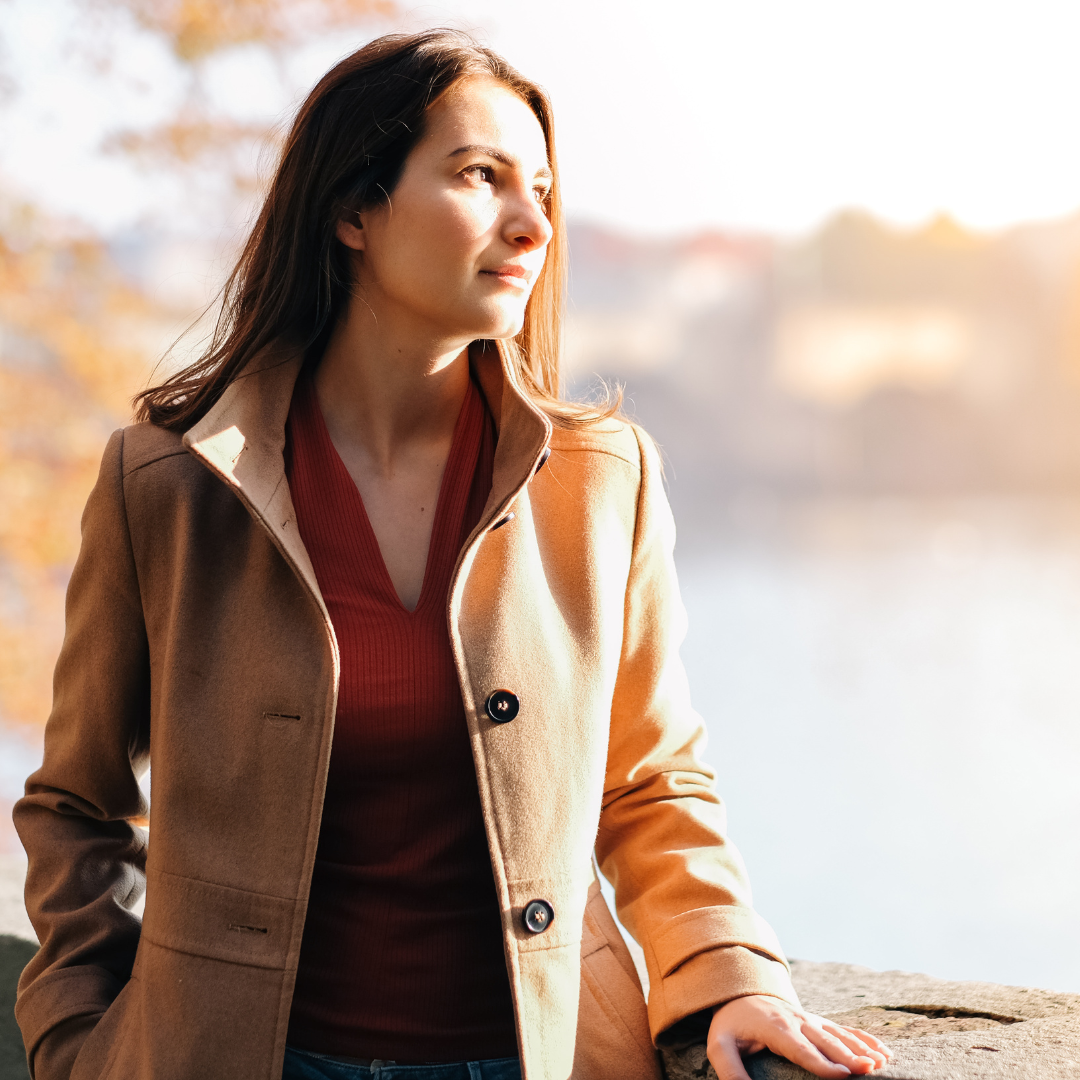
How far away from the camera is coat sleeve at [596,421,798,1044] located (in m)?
1.34

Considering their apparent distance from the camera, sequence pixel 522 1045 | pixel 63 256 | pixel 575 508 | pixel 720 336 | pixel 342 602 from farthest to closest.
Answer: pixel 720 336 → pixel 63 256 → pixel 575 508 → pixel 342 602 → pixel 522 1045

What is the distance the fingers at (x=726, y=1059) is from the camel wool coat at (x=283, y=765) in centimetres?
5

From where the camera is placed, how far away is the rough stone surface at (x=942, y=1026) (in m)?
1.13

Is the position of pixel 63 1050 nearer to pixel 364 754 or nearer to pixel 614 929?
pixel 364 754

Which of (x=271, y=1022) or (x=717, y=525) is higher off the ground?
(x=717, y=525)

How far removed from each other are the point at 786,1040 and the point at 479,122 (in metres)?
1.10

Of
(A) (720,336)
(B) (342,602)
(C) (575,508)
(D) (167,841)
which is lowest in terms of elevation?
(D) (167,841)

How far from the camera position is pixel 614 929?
1513mm

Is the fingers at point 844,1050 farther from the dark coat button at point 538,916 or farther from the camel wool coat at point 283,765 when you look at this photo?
the dark coat button at point 538,916

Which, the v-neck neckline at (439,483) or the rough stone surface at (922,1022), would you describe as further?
the v-neck neckline at (439,483)

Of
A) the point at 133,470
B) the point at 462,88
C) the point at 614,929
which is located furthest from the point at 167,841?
the point at 462,88

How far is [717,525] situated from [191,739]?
223 inches

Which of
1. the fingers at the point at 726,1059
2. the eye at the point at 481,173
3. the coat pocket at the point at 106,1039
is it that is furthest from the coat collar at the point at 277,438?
the fingers at the point at 726,1059

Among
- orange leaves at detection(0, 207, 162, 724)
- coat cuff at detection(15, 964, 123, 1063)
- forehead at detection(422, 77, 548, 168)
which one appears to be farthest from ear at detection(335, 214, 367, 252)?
orange leaves at detection(0, 207, 162, 724)
